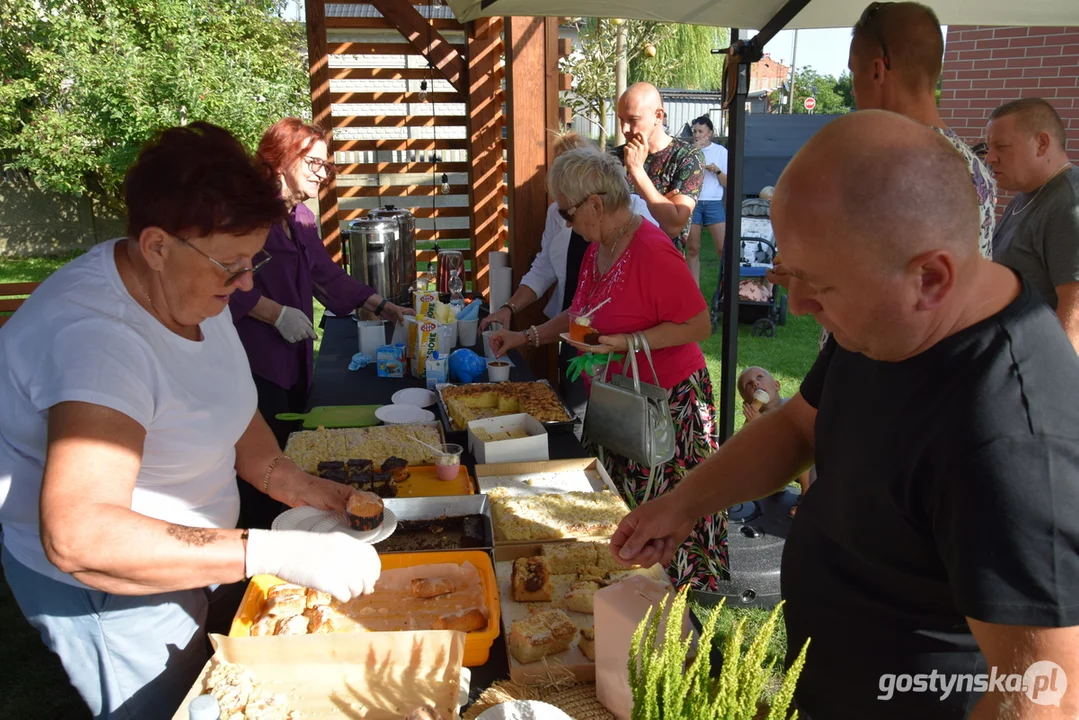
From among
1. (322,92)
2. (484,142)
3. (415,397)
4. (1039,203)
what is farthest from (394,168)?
(1039,203)

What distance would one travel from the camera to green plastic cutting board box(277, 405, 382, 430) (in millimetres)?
3168

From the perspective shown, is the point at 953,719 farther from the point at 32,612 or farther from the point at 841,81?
the point at 841,81

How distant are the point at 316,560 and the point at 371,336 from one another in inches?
105

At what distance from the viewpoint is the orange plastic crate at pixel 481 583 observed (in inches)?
65.1

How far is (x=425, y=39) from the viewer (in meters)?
6.97

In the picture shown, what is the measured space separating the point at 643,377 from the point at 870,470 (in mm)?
2104

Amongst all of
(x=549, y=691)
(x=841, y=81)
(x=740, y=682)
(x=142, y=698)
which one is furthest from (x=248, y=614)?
(x=841, y=81)

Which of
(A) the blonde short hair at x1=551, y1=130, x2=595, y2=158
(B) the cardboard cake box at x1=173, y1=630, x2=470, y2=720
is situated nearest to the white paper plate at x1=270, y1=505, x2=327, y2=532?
(B) the cardboard cake box at x1=173, y1=630, x2=470, y2=720

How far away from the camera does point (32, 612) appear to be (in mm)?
1704

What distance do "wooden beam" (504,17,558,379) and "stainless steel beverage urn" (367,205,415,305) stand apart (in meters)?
0.87

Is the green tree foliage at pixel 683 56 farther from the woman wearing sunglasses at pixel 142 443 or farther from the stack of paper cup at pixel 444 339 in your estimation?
the woman wearing sunglasses at pixel 142 443

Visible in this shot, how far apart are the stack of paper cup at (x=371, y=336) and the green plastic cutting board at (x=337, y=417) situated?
0.82 m

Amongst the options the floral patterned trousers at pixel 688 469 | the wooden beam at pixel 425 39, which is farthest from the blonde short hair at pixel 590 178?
the wooden beam at pixel 425 39

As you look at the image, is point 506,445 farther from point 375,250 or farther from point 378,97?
point 378,97
